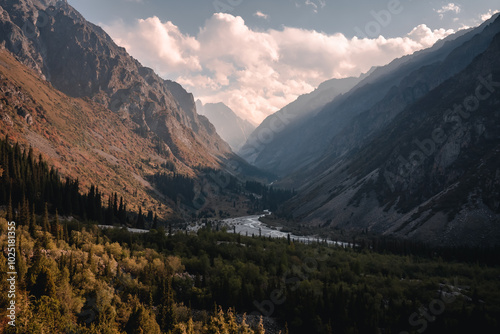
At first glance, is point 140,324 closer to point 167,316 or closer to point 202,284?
point 167,316

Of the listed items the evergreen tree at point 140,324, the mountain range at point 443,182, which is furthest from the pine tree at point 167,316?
the mountain range at point 443,182

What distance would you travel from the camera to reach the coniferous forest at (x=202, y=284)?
35.8 metres

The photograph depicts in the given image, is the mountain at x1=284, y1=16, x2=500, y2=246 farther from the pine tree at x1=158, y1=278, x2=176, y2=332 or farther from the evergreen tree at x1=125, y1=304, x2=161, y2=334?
the evergreen tree at x1=125, y1=304, x2=161, y2=334

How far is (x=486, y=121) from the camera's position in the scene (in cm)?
13938

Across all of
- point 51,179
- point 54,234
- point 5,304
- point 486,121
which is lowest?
point 5,304

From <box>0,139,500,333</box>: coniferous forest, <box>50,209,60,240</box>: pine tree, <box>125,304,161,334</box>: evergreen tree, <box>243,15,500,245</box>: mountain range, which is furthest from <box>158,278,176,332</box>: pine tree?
<box>243,15,500,245</box>: mountain range

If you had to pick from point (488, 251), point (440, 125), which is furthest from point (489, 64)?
point (488, 251)

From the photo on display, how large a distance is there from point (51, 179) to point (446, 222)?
130953 mm

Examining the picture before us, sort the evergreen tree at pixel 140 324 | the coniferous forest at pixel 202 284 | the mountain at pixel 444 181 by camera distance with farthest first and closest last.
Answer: the mountain at pixel 444 181 < the coniferous forest at pixel 202 284 < the evergreen tree at pixel 140 324

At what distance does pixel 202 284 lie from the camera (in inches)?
2251

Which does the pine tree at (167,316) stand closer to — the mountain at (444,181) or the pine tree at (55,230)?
the pine tree at (55,230)

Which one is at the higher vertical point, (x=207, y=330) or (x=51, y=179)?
(x=51, y=179)

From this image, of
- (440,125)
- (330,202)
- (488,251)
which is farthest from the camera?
(330,202)

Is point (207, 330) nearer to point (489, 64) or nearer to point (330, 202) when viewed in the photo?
point (330, 202)
